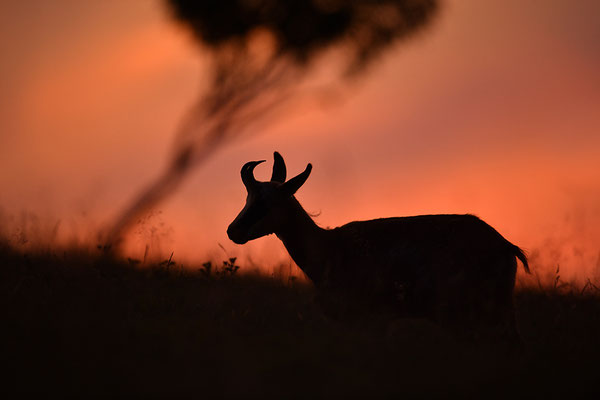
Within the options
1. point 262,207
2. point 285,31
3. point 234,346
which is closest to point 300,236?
point 262,207

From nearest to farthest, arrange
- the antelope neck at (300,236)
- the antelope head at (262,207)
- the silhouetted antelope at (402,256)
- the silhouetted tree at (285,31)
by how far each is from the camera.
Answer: the silhouetted antelope at (402,256), the antelope head at (262,207), the antelope neck at (300,236), the silhouetted tree at (285,31)

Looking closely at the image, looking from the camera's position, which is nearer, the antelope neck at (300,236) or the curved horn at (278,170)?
the antelope neck at (300,236)

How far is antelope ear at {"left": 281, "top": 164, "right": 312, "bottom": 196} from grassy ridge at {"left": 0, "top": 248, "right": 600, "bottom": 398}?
48.2 inches

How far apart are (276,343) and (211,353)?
66cm

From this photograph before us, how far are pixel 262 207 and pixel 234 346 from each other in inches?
114

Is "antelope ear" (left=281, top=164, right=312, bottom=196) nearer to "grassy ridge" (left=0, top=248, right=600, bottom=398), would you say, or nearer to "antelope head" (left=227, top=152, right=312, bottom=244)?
"antelope head" (left=227, top=152, right=312, bottom=244)

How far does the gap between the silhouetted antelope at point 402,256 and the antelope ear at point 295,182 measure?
0.01 metres

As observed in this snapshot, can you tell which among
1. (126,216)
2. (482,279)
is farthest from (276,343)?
(126,216)

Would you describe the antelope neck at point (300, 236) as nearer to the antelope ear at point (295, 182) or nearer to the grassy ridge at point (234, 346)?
the antelope ear at point (295, 182)

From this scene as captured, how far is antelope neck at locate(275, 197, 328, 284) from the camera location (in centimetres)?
788

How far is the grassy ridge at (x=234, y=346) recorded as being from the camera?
167 inches

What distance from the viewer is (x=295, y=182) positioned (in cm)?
778

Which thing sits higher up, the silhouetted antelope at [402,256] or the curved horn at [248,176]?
the curved horn at [248,176]

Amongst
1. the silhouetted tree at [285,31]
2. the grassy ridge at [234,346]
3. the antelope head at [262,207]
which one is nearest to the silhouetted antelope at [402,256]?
the antelope head at [262,207]
